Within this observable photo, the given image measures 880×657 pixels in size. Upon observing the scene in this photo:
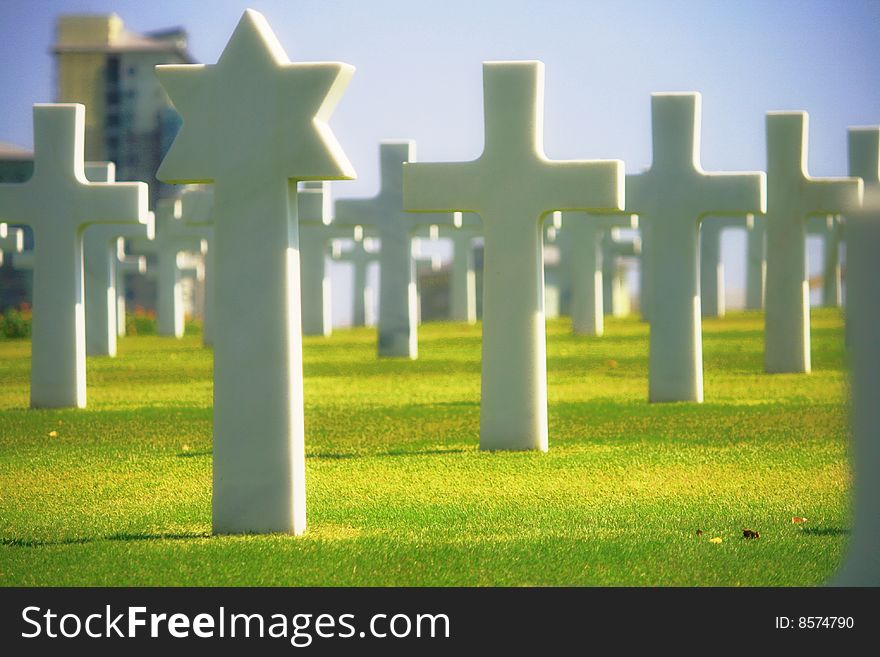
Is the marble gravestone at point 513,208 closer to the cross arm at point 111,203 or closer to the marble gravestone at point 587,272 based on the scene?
the cross arm at point 111,203

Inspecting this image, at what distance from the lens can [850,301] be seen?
4.85 meters

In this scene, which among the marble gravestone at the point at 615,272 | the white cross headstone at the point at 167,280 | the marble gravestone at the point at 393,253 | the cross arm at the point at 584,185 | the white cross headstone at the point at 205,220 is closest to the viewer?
the cross arm at the point at 584,185

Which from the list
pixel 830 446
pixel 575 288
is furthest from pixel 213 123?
pixel 575 288

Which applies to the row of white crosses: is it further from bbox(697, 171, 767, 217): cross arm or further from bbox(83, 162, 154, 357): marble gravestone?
bbox(83, 162, 154, 357): marble gravestone

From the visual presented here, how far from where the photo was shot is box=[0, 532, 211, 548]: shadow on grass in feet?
24.9

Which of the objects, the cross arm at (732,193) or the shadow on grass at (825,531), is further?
the cross arm at (732,193)

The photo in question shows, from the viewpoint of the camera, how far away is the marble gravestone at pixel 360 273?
121 feet

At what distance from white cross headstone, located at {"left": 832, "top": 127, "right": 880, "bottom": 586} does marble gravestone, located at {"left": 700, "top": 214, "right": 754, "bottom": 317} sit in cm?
2651

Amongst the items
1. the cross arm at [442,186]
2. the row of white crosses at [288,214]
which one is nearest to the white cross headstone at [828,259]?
the row of white crosses at [288,214]

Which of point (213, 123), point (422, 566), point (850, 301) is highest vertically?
point (213, 123)

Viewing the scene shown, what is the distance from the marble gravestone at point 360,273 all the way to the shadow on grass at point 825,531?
2860 cm

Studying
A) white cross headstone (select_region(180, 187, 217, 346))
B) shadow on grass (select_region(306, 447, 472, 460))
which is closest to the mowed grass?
shadow on grass (select_region(306, 447, 472, 460))
